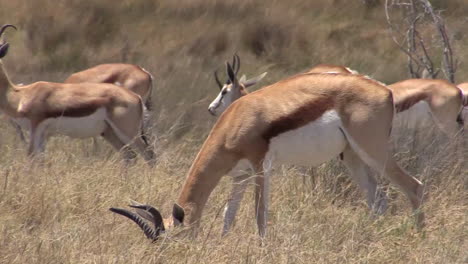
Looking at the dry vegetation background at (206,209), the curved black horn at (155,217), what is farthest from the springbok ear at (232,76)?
the curved black horn at (155,217)

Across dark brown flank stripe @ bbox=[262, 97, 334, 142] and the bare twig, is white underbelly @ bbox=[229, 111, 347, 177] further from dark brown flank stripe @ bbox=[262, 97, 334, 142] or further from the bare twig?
the bare twig

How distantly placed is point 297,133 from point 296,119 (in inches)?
3.7

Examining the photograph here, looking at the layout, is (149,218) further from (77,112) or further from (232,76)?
(232,76)

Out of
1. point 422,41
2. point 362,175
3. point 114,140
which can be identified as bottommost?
point 114,140

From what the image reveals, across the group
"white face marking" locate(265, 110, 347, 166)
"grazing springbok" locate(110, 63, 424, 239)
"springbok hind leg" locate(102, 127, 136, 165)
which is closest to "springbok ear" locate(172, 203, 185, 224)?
"grazing springbok" locate(110, 63, 424, 239)

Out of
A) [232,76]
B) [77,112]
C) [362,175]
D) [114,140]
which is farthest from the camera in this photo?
[232,76]

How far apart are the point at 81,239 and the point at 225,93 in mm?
5226

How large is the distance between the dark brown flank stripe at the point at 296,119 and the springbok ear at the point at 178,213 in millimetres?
874

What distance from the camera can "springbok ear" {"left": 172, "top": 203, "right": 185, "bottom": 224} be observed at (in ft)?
20.0

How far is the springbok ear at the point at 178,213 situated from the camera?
6.09m

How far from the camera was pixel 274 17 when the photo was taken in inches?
780

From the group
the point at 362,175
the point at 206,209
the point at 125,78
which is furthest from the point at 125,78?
the point at 362,175

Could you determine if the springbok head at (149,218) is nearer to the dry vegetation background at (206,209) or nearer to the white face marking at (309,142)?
the dry vegetation background at (206,209)

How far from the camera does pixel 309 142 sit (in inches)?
264
